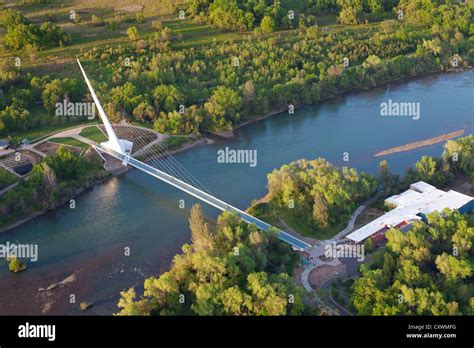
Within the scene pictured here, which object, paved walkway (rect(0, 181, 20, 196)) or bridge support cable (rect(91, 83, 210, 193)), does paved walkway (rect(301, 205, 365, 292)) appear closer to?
bridge support cable (rect(91, 83, 210, 193))

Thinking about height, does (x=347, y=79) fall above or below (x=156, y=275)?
above

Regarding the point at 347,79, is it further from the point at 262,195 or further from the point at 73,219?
the point at 73,219

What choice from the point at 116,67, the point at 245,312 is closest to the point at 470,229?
the point at 245,312

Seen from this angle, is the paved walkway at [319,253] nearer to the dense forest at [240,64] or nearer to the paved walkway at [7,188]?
the dense forest at [240,64]

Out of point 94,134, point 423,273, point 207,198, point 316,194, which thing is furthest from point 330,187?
point 94,134

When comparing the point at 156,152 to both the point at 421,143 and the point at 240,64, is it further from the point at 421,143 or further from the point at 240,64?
the point at 421,143
